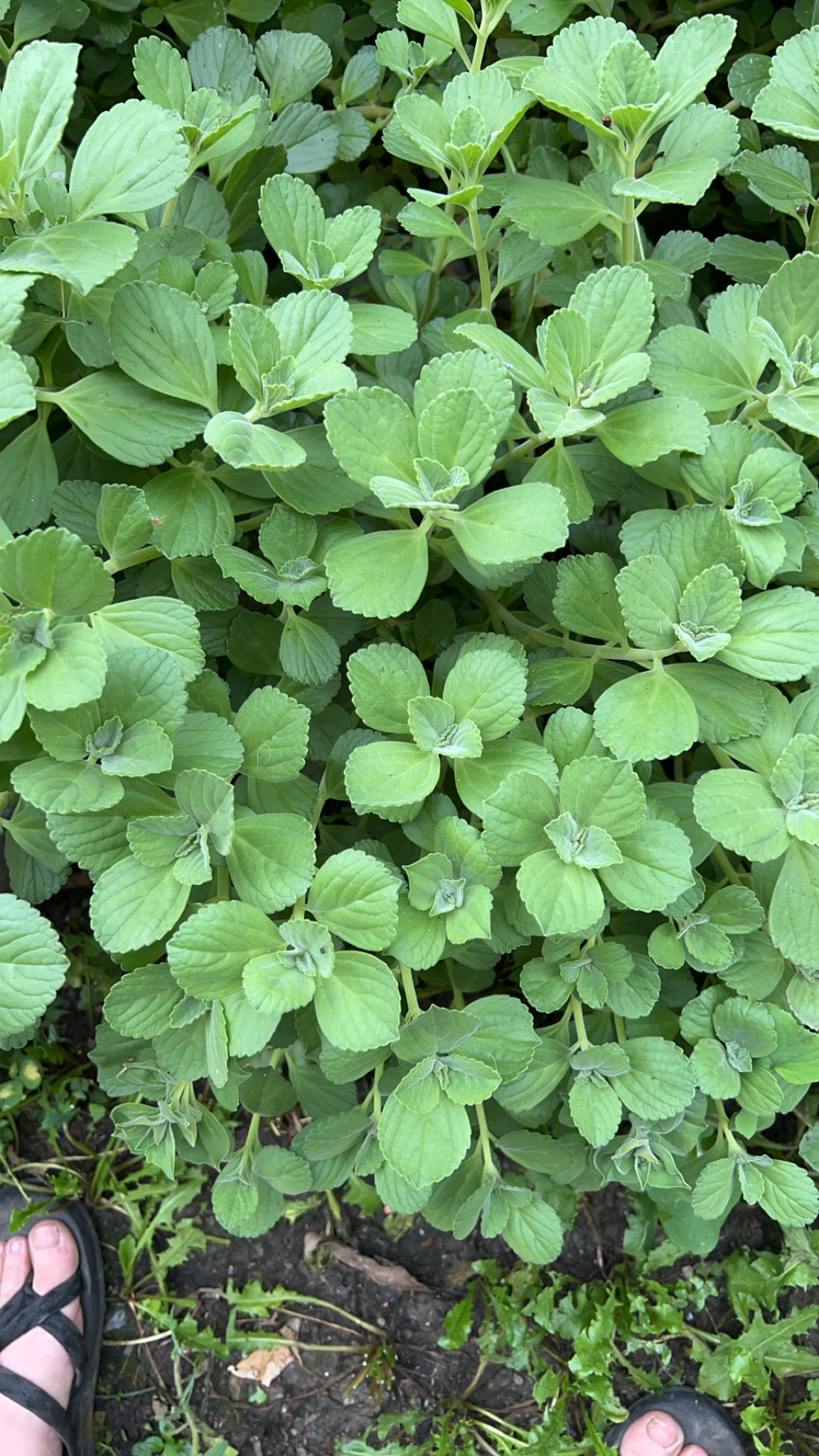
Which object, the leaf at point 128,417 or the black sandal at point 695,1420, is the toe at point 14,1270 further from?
the leaf at point 128,417

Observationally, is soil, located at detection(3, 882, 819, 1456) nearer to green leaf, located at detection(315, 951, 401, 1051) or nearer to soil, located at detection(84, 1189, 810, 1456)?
soil, located at detection(84, 1189, 810, 1456)

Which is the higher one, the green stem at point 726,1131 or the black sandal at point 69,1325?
the green stem at point 726,1131

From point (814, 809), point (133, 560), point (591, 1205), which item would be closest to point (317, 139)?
point (133, 560)

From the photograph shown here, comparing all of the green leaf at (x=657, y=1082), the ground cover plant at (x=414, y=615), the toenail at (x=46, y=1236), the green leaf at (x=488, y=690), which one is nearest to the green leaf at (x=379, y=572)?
the ground cover plant at (x=414, y=615)

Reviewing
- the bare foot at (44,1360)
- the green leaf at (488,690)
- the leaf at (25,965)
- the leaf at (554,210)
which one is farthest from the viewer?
the bare foot at (44,1360)

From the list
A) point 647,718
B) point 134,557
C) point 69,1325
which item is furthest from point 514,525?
point 69,1325

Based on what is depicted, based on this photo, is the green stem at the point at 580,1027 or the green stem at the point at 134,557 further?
the green stem at the point at 580,1027

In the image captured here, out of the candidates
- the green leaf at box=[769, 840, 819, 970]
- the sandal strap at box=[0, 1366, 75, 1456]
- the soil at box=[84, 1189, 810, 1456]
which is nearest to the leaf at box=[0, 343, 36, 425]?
the green leaf at box=[769, 840, 819, 970]
